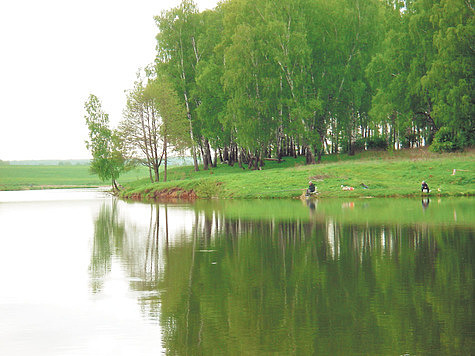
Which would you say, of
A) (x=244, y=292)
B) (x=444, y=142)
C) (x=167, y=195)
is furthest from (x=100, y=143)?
(x=244, y=292)

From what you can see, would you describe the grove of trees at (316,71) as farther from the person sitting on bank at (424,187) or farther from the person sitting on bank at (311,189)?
the person sitting on bank at (311,189)

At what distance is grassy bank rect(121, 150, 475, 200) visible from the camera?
40.0m

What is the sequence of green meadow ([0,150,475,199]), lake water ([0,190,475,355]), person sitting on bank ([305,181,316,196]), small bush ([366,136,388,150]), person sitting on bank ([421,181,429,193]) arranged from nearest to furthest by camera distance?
1. lake water ([0,190,475,355])
2. person sitting on bank ([421,181,429,193])
3. person sitting on bank ([305,181,316,196])
4. green meadow ([0,150,475,199])
5. small bush ([366,136,388,150])

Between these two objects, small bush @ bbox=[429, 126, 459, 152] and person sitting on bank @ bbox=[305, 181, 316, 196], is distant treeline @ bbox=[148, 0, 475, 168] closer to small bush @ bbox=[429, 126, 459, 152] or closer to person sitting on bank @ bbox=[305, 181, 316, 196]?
small bush @ bbox=[429, 126, 459, 152]

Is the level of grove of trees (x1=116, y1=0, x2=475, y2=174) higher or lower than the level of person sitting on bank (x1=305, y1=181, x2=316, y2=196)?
higher

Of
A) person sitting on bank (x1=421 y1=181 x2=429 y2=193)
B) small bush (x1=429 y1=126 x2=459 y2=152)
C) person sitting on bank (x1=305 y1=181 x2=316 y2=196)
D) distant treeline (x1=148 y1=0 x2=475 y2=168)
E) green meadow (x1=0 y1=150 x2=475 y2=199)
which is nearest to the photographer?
person sitting on bank (x1=421 y1=181 x2=429 y2=193)

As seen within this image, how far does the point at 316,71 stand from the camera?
59438 millimetres

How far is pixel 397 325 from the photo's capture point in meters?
8.16

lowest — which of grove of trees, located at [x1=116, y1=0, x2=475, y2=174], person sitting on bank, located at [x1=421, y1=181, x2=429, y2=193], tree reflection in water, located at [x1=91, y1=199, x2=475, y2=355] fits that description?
tree reflection in water, located at [x1=91, y1=199, x2=475, y2=355]

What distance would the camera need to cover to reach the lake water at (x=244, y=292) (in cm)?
755

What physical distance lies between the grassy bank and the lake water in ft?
65.4

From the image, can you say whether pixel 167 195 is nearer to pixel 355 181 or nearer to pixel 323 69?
pixel 355 181

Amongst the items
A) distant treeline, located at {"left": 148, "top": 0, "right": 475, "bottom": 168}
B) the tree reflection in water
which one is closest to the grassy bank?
distant treeline, located at {"left": 148, "top": 0, "right": 475, "bottom": 168}

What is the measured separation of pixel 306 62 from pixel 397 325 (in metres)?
50.3
